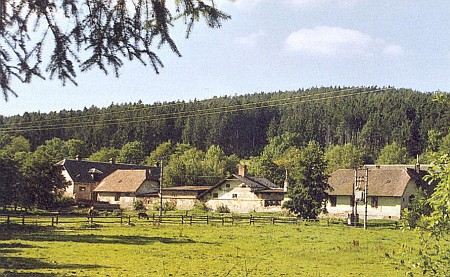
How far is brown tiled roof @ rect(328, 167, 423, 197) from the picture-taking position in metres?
57.0

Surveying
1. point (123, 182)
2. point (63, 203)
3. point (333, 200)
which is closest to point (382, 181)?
point (333, 200)

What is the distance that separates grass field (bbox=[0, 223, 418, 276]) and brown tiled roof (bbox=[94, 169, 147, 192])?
3579 cm

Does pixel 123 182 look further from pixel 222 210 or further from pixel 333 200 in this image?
pixel 333 200

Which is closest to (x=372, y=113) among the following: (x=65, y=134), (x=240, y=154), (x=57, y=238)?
(x=240, y=154)

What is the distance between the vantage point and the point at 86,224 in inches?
1410

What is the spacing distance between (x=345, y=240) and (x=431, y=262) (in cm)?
2122

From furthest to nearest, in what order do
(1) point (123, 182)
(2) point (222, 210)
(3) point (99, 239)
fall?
(1) point (123, 182) → (2) point (222, 210) → (3) point (99, 239)

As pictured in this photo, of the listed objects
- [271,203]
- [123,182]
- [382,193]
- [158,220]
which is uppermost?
[123,182]

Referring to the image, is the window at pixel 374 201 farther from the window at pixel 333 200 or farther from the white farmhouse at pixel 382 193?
the window at pixel 333 200

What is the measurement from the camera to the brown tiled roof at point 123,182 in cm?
6969

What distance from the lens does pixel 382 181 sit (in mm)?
59156

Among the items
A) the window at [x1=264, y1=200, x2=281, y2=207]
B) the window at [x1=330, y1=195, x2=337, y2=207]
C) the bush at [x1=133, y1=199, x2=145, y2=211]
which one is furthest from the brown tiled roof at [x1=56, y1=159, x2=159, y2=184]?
the window at [x1=330, y1=195, x2=337, y2=207]

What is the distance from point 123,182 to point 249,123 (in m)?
70.2

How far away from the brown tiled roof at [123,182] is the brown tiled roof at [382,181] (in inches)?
1001
